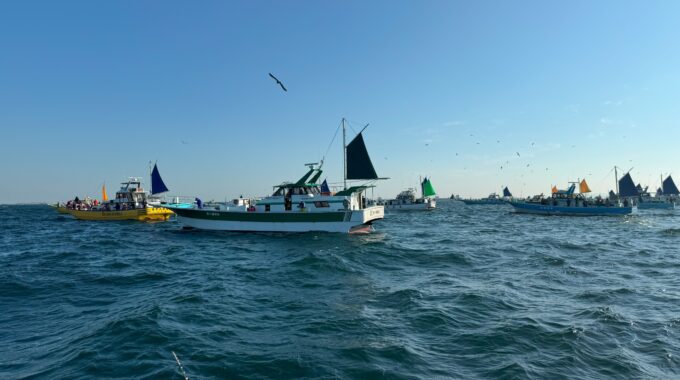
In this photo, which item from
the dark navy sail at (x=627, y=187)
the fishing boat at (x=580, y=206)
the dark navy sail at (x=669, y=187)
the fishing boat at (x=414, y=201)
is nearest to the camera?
the fishing boat at (x=580, y=206)

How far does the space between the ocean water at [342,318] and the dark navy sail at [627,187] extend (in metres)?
58.1

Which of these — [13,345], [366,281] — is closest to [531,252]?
[366,281]

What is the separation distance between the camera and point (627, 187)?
216 ft

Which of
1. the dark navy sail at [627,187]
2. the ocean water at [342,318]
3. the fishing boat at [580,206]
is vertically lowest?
the ocean water at [342,318]

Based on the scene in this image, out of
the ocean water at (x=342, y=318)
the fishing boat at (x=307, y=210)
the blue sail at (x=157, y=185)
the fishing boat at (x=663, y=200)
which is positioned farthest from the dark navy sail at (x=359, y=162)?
the fishing boat at (x=663, y=200)

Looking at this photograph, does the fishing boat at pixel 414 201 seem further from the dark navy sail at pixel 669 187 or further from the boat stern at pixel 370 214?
the dark navy sail at pixel 669 187

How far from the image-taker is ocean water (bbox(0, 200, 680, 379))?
22.7ft

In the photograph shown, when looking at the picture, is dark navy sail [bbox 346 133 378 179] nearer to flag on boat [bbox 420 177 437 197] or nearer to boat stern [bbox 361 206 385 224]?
boat stern [bbox 361 206 385 224]

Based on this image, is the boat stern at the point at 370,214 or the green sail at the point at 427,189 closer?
the boat stern at the point at 370,214

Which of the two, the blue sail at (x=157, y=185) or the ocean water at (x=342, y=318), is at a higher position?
the blue sail at (x=157, y=185)

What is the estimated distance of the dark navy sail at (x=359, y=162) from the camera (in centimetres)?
3378

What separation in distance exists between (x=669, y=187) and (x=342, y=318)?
131050 mm

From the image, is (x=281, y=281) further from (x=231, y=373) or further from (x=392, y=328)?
(x=231, y=373)

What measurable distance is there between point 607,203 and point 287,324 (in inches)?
2739
